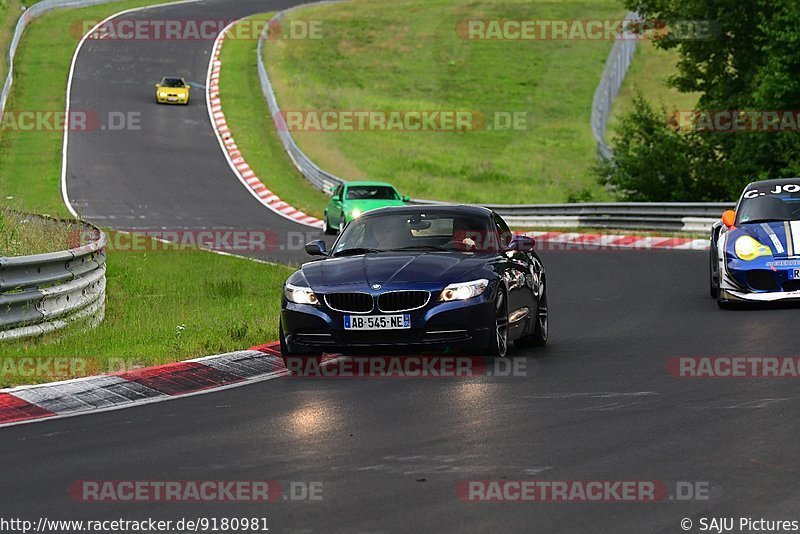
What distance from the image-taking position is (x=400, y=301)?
11578mm

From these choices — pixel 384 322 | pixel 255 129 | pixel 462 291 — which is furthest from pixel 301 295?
pixel 255 129

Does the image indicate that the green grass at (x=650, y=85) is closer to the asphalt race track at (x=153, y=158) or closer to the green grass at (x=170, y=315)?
the asphalt race track at (x=153, y=158)

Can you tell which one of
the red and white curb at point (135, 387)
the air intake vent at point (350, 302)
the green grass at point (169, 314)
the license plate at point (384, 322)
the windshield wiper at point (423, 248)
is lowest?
the green grass at point (169, 314)

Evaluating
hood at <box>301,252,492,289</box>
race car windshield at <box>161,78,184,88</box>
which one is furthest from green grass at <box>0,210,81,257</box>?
race car windshield at <box>161,78,184,88</box>

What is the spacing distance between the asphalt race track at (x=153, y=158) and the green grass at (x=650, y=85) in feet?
58.8

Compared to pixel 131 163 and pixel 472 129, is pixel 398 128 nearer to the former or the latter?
pixel 472 129

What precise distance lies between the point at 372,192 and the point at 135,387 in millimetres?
22397

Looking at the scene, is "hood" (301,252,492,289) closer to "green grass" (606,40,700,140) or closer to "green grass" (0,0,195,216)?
"green grass" (0,0,195,216)

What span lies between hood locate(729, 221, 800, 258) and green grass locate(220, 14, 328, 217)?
2340cm

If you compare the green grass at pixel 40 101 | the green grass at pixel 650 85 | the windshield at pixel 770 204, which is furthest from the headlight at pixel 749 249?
the green grass at pixel 650 85

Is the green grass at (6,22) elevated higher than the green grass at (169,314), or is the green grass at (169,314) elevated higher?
the green grass at (6,22)

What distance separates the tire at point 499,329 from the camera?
11.8 m

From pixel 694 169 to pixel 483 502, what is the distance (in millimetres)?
31198

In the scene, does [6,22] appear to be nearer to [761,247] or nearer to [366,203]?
[366,203]
